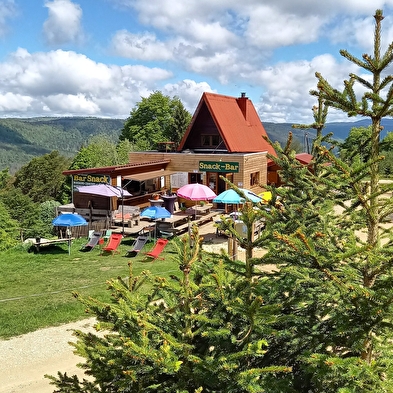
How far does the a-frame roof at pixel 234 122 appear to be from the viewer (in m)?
27.6

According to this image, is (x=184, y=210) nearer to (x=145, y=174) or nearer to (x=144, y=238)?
(x=145, y=174)

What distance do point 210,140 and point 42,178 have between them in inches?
1218

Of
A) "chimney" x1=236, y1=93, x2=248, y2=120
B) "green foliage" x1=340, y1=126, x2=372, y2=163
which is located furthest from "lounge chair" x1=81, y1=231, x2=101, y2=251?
"chimney" x1=236, y1=93, x2=248, y2=120

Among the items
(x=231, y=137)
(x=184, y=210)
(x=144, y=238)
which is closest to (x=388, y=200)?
(x=144, y=238)

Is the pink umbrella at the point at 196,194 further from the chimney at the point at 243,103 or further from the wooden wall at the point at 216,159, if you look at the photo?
the chimney at the point at 243,103

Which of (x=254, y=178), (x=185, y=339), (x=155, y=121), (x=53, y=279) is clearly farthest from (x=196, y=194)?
(x=155, y=121)

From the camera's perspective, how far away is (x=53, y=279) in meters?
13.3

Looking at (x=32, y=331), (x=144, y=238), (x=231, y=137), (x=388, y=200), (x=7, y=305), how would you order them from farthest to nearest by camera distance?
(x=231, y=137) < (x=144, y=238) < (x=7, y=305) < (x=32, y=331) < (x=388, y=200)

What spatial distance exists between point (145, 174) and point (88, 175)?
3.43m

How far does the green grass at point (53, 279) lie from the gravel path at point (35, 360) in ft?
1.37

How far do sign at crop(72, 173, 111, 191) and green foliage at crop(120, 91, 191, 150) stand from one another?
113 ft

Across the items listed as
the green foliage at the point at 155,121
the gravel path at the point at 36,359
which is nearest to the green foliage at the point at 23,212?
the gravel path at the point at 36,359

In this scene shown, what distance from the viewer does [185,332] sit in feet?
13.4

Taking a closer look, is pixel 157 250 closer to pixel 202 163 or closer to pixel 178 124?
pixel 202 163
